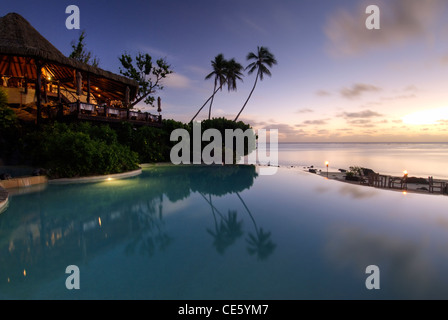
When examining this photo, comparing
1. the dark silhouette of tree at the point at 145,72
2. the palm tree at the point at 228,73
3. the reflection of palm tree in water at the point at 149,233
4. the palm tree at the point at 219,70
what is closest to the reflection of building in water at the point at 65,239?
the reflection of palm tree in water at the point at 149,233

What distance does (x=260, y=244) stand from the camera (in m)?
4.82

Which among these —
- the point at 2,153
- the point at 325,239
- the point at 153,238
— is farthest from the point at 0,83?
the point at 325,239

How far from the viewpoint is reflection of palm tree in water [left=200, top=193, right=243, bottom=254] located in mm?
4816

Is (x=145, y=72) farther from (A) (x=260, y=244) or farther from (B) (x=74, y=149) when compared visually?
(A) (x=260, y=244)

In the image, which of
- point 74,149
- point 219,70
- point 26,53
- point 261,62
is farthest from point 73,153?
point 261,62

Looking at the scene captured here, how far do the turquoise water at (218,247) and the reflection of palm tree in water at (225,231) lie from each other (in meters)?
0.03

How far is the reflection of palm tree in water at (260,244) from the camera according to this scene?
14.3 ft

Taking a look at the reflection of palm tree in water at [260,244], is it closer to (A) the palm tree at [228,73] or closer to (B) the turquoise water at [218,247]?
(B) the turquoise water at [218,247]

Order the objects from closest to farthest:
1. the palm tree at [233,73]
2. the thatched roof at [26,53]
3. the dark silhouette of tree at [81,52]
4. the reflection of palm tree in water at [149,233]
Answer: the reflection of palm tree in water at [149,233], the thatched roof at [26,53], the dark silhouette of tree at [81,52], the palm tree at [233,73]

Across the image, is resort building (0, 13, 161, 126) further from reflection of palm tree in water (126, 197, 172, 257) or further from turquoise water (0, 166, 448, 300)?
reflection of palm tree in water (126, 197, 172, 257)

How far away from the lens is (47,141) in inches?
464

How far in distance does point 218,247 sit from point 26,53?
54.0 ft

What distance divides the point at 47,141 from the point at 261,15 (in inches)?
684

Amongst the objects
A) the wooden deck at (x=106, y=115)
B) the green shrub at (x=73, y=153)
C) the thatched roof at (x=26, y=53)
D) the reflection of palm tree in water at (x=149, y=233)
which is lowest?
the reflection of palm tree in water at (x=149, y=233)
